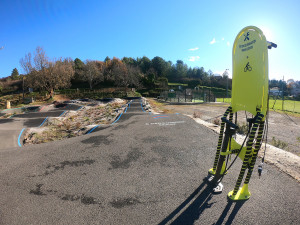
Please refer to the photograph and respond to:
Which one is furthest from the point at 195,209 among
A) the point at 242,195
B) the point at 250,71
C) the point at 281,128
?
the point at 281,128

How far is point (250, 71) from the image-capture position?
8.71 feet

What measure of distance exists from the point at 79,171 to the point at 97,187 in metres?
0.94

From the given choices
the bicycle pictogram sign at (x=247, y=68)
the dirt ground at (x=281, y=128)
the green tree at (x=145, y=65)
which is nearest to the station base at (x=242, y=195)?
the bicycle pictogram sign at (x=247, y=68)

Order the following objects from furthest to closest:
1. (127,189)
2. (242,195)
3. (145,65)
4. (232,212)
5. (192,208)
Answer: (145,65) < (127,189) < (242,195) < (192,208) < (232,212)

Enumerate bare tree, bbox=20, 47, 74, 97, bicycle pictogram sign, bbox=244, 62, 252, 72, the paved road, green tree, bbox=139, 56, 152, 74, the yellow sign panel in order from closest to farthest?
the yellow sign panel, the paved road, bicycle pictogram sign, bbox=244, 62, 252, 72, bare tree, bbox=20, 47, 74, 97, green tree, bbox=139, 56, 152, 74

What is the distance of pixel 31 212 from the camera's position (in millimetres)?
2605

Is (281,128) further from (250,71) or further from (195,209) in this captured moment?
(195,209)

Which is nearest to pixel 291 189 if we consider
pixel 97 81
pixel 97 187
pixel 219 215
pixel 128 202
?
pixel 219 215

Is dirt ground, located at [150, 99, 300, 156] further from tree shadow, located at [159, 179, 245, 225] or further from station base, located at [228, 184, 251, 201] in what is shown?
tree shadow, located at [159, 179, 245, 225]

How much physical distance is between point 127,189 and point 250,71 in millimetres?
3407

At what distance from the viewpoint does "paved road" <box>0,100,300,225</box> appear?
2.53 meters

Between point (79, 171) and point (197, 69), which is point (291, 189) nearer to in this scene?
point (79, 171)

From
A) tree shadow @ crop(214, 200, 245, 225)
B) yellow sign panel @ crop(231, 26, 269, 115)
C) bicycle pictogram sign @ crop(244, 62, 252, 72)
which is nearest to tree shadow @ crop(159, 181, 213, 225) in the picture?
tree shadow @ crop(214, 200, 245, 225)

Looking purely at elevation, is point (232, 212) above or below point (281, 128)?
above
